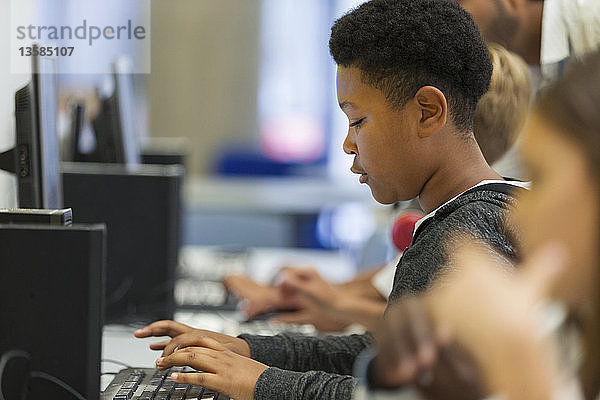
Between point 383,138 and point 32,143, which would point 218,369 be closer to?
point 383,138

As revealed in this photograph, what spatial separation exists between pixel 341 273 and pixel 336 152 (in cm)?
341

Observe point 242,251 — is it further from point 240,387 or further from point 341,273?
point 240,387

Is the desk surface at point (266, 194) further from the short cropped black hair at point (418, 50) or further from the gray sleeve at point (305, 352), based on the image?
the short cropped black hair at point (418, 50)

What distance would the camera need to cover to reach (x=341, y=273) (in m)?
2.84

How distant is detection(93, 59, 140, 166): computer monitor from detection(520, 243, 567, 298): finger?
1.57 metres

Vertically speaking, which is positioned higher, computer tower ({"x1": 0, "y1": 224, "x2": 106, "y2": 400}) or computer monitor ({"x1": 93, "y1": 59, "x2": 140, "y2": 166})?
computer monitor ({"x1": 93, "y1": 59, "x2": 140, "y2": 166})

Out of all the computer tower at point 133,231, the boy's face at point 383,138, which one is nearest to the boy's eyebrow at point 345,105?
the boy's face at point 383,138

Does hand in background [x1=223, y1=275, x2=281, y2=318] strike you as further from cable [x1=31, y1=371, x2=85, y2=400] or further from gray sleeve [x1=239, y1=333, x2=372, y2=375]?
cable [x1=31, y1=371, x2=85, y2=400]

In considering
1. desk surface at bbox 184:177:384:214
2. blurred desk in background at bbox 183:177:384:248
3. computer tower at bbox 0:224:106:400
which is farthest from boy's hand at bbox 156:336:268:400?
desk surface at bbox 184:177:384:214

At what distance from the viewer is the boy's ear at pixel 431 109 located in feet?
3.37

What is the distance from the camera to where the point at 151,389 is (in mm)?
1105

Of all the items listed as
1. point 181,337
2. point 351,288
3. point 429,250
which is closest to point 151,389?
point 181,337

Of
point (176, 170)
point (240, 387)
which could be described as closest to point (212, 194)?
point (176, 170)

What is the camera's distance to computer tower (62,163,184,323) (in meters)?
1.84
